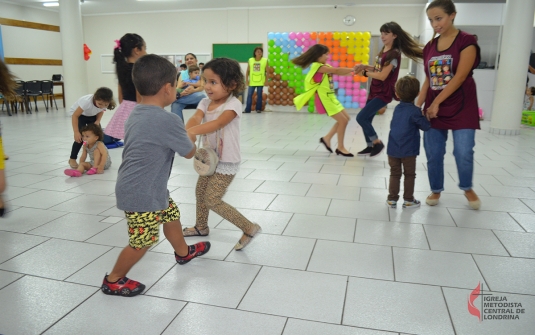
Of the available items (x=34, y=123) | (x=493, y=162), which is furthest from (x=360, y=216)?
(x=34, y=123)

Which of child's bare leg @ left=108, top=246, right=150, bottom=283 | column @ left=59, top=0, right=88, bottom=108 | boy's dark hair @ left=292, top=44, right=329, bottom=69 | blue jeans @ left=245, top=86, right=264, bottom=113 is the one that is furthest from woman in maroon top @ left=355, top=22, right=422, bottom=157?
column @ left=59, top=0, right=88, bottom=108

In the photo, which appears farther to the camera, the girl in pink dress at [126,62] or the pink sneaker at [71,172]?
the pink sneaker at [71,172]

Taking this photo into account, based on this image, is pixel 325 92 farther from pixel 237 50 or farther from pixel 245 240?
pixel 237 50

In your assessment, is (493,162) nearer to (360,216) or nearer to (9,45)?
(360,216)

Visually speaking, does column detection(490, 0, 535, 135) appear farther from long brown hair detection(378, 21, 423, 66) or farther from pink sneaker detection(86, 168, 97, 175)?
pink sneaker detection(86, 168, 97, 175)

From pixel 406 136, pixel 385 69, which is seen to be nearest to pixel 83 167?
pixel 406 136

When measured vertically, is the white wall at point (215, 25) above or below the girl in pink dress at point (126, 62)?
above

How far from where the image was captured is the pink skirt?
13.4 ft

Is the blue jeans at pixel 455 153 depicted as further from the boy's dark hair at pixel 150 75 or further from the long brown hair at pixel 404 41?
the boy's dark hair at pixel 150 75

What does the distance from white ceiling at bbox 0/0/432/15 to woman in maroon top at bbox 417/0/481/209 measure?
33.3 feet

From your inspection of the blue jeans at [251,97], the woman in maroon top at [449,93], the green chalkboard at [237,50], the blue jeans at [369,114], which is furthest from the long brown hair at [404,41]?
the green chalkboard at [237,50]

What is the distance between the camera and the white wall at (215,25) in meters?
13.1

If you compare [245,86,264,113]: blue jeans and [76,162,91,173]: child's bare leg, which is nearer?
[76,162,91,173]: child's bare leg

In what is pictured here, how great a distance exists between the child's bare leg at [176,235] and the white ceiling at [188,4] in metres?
11.7
